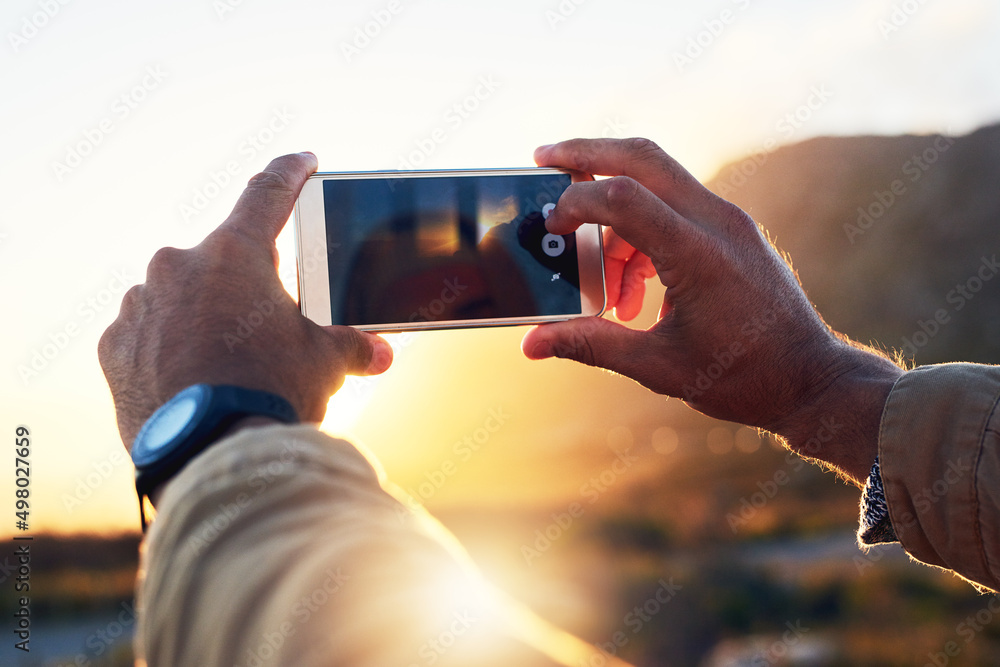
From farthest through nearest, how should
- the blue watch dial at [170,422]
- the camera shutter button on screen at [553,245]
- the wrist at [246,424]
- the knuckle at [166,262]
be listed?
the camera shutter button on screen at [553,245] < the knuckle at [166,262] < the blue watch dial at [170,422] < the wrist at [246,424]

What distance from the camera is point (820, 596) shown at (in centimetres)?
1150

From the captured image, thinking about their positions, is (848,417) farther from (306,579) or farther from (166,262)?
(166,262)

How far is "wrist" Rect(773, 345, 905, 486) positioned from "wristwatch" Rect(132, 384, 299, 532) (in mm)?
1661

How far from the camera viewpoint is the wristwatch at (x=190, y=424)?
1148 millimetres

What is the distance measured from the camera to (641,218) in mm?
2156

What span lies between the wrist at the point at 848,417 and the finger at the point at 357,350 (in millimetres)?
1367

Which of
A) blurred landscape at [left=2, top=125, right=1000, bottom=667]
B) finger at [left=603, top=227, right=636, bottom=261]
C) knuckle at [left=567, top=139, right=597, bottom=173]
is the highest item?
knuckle at [left=567, top=139, right=597, bottom=173]

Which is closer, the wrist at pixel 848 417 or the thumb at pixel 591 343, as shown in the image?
the wrist at pixel 848 417

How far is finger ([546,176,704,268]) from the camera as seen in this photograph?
7.04 feet

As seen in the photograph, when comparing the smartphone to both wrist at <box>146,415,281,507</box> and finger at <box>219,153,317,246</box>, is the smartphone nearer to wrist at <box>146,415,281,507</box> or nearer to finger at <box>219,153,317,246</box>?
finger at <box>219,153,317,246</box>

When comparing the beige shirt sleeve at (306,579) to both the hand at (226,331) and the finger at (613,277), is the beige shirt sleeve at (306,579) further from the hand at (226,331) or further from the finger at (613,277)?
the finger at (613,277)

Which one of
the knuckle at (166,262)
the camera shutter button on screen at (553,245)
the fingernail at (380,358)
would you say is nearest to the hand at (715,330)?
the camera shutter button on screen at (553,245)

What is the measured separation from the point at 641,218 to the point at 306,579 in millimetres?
1739

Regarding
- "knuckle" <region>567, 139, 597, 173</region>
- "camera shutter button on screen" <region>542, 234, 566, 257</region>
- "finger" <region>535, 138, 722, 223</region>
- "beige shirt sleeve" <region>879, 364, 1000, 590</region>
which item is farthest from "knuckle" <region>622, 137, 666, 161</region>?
"beige shirt sleeve" <region>879, 364, 1000, 590</region>
